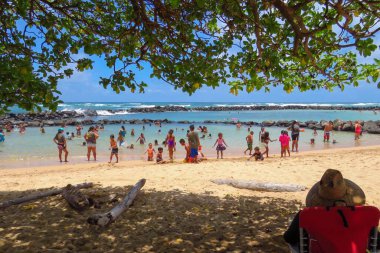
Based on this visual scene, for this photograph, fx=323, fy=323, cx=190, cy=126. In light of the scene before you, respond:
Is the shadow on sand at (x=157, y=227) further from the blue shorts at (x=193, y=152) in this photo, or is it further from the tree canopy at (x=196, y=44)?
the blue shorts at (x=193, y=152)

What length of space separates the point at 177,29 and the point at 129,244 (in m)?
3.36

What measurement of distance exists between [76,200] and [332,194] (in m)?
4.32

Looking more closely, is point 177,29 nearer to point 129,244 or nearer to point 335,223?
point 129,244

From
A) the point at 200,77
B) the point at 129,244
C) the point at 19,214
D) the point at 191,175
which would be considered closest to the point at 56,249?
the point at 129,244

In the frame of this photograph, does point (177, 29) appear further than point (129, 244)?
Yes

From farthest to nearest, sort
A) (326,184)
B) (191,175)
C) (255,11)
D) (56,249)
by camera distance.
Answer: (191,175)
(255,11)
(56,249)
(326,184)

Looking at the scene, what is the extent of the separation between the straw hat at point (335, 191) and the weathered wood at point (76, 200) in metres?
3.99

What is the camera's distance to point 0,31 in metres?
5.17

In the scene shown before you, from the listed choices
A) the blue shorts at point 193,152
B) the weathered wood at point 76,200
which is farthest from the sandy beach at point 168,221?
the blue shorts at point 193,152

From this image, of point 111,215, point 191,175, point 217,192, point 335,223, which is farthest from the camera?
point 191,175

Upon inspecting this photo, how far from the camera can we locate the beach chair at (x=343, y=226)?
8.23ft

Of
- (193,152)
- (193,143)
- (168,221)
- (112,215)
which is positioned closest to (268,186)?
(168,221)

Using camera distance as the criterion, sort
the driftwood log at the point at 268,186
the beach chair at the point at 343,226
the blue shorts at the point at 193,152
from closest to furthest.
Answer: the beach chair at the point at 343,226, the driftwood log at the point at 268,186, the blue shorts at the point at 193,152

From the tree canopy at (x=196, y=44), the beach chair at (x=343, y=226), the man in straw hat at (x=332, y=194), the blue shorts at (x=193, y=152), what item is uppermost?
the tree canopy at (x=196, y=44)
